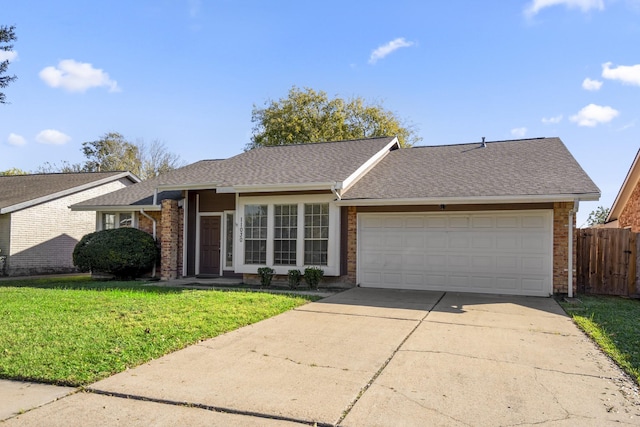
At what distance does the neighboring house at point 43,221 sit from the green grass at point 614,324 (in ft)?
61.9

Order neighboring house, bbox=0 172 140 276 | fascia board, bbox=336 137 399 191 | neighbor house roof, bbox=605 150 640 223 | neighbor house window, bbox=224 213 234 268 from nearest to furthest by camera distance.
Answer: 1. fascia board, bbox=336 137 399 191
2. neighbor house roof, bbox=605 150 640 223
3. neighbor house window, bbox=224 213 234 268
4. neighboring house, bbox=0 172 140 276

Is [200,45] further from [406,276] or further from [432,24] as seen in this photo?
[406,276]

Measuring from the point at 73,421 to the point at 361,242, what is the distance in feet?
30.6

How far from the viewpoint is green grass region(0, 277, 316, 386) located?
16.5 ft

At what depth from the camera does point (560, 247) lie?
35.8ft

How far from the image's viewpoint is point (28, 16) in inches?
410

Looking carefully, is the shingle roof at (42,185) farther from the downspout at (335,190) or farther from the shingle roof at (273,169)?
the downspout at (335,190)

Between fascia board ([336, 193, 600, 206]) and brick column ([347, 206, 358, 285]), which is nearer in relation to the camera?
fascia board ([336, 193, 600, 206])

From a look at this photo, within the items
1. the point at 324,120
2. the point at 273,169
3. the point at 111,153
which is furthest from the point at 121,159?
the point at 273,169

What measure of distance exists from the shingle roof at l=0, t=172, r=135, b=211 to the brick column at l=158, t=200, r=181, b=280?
7.74m

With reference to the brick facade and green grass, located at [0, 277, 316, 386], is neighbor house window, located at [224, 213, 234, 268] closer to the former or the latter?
green grass, located at [0, 277, 316, 386]

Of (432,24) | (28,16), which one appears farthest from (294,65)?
(28,16)

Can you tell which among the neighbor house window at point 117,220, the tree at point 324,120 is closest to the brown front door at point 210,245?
the neighbor house window at point 117,220

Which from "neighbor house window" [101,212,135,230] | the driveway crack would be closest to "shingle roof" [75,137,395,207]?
"neighbor house window" [101,212,135,230]
